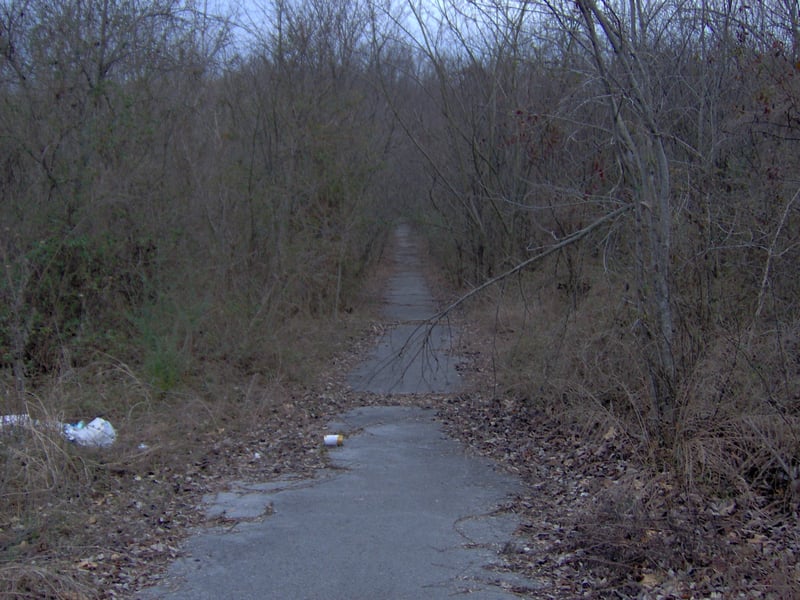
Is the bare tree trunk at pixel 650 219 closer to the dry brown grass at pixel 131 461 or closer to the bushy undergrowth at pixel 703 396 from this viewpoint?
the bushy undergrowth at pixel 703 396

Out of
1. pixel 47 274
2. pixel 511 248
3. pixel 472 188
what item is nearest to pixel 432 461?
pixel 47 274

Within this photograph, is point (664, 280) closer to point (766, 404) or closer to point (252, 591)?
point (766, 404)

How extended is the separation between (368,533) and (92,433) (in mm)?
3303

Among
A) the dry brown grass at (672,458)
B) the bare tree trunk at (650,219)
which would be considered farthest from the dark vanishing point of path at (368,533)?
the bare tree trunk at (650,219)

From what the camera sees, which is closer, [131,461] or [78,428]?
[131,461]

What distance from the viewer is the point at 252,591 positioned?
5.14 metres

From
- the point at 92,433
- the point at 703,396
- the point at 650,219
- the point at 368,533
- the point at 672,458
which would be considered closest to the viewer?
the point at 368,533

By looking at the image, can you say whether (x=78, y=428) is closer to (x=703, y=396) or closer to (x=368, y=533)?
(x=368, y=533)

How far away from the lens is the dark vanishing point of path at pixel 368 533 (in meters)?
5.18

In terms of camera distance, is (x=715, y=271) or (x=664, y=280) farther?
(x=715, y=271)

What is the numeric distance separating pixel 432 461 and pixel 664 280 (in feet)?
9.46

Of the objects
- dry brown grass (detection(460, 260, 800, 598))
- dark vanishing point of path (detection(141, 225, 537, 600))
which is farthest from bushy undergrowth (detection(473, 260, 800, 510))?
dark vanishing point of path (detection(141, 225, 537, 600))

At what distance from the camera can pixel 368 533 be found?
6148 millimetres

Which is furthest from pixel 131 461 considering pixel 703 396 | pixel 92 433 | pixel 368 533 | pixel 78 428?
pixel 703 396
